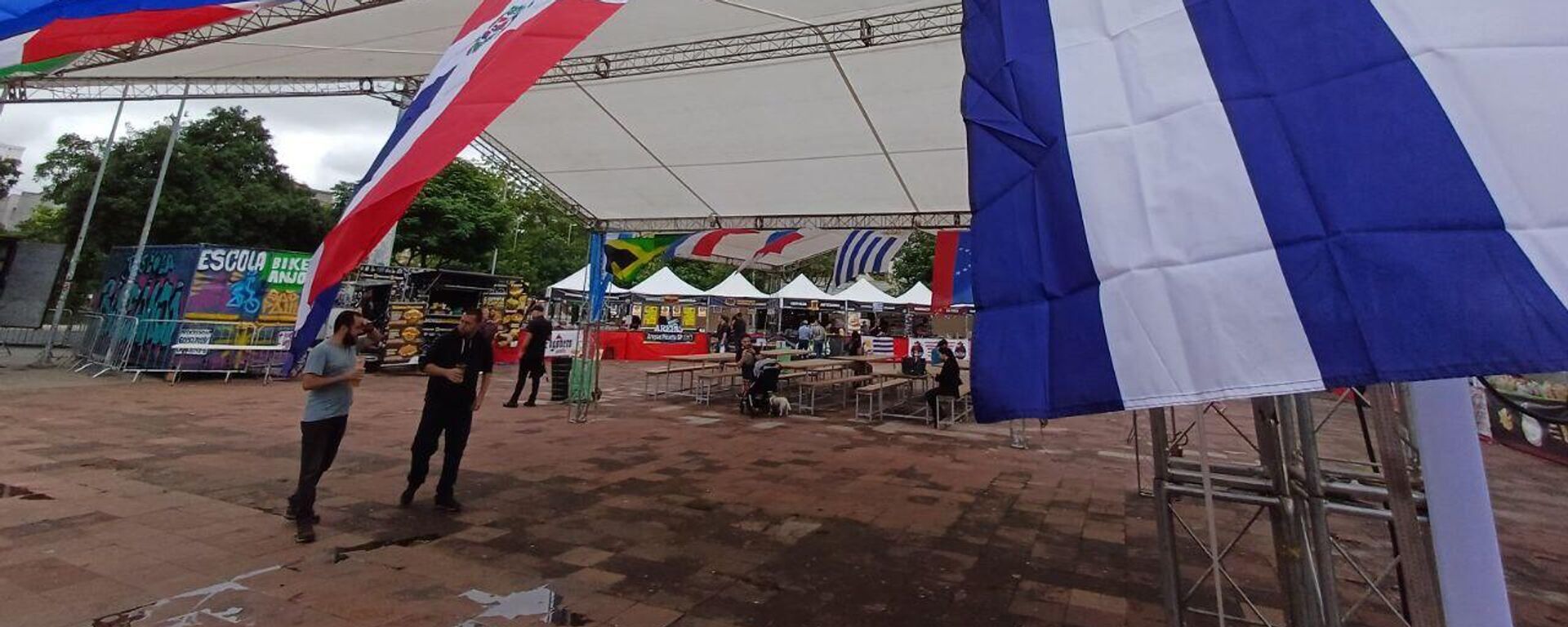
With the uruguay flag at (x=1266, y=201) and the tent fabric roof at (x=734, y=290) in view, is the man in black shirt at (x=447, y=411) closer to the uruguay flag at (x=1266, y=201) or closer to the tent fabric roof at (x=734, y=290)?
the uruguay flag at (x=1266, y=201)

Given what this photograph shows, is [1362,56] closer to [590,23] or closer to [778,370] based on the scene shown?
[590,23]

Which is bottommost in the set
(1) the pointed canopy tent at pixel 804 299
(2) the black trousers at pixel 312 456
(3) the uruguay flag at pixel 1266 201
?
(2) the black trousers at pixel 312 456

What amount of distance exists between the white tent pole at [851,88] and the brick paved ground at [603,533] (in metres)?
4.13

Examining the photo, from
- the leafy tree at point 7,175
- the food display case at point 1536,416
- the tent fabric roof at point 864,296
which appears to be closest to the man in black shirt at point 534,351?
the food display case at point 1536,416

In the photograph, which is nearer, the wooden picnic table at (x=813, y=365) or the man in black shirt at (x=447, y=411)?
the man in black shirt at (x=447, y=411)

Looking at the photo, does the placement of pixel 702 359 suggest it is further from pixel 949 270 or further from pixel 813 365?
pixel 949 270

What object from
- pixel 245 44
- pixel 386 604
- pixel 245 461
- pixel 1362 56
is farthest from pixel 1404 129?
pixel 245 44

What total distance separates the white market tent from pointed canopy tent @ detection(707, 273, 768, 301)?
47.8 ft

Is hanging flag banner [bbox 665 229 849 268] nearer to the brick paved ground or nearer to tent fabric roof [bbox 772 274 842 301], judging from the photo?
the brick paved ground

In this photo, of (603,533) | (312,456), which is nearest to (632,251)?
(312,456)

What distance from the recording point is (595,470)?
21.4ft

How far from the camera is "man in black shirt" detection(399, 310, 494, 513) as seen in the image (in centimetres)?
503

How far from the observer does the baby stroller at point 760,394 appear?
36.2 feet

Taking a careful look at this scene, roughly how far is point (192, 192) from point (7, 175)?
9.93 m
